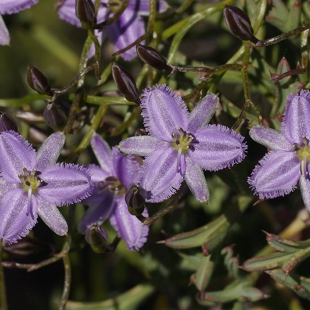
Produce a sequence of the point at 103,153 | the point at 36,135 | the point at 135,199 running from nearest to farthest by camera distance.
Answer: the point at 135,199 → the point at 103,153 → the point at 36,135

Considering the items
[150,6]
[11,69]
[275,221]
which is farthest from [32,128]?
[11,69]

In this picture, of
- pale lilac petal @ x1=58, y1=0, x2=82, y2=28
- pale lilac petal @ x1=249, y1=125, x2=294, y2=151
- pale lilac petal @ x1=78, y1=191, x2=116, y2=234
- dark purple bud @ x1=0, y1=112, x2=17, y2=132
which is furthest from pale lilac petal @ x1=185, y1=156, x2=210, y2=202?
pale lilac petal @ x1=58, y1=0, x2=82, y2=28

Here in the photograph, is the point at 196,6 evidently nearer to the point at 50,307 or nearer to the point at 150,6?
the point at 150,6

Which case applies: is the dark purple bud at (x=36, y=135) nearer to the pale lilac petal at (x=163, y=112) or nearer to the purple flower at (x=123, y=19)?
the purple flower at (x=123, y=19)

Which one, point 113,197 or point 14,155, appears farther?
point 113,197

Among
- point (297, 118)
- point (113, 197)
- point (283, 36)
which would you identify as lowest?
point (113, 197)

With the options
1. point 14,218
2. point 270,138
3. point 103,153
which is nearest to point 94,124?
point 103,153

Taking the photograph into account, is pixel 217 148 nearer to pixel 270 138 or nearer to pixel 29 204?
pixel 270 138
